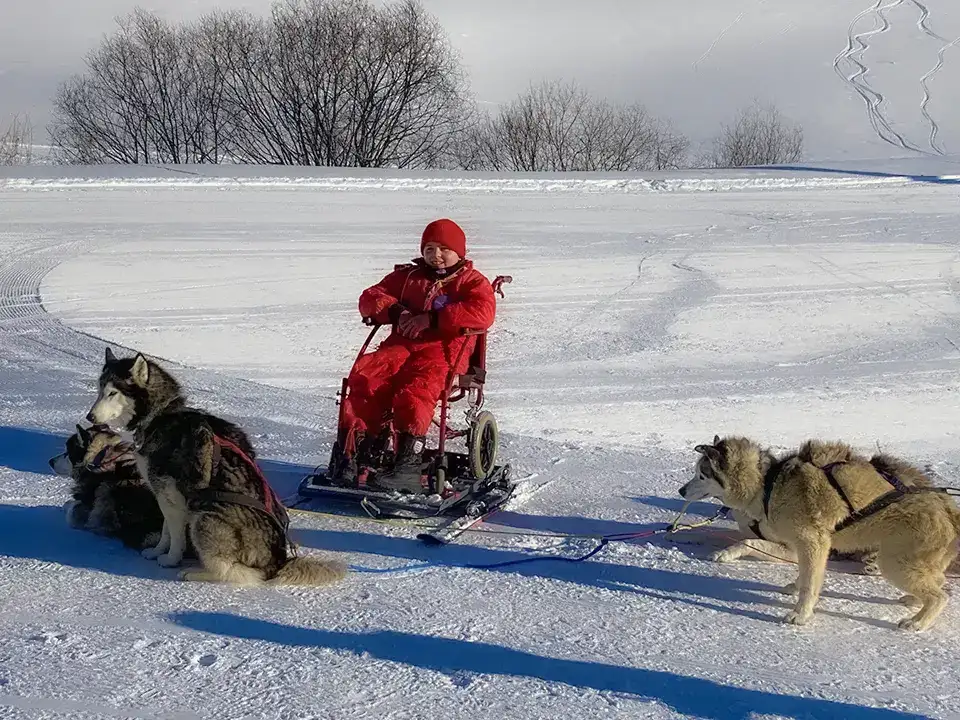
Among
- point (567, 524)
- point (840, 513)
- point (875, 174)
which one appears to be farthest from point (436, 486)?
point (875, 174)

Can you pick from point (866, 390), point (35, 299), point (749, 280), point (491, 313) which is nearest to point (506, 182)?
point (749, 280)

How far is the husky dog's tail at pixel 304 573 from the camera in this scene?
13.7 ft

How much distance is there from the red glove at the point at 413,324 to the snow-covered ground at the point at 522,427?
1.05m

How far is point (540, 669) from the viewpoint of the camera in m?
3.57

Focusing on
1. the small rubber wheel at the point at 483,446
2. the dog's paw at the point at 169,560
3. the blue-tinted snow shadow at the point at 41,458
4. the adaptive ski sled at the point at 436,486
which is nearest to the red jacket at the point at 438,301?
the adaptive ski sled at the point at 436,486

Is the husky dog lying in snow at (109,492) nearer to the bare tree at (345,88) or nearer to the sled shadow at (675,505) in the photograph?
the sled shadow at (675,505)

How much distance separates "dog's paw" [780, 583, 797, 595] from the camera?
4.30m

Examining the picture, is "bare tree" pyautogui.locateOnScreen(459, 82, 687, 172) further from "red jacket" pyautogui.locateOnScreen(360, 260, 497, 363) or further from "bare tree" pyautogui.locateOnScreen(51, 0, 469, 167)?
"red jacket" pyautogui.locateOnScreen(360, 260, 497, 363)

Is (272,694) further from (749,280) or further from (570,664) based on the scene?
(749,280)

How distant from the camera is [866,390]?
27.8 ft

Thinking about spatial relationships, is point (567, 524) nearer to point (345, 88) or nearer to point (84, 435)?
point (84, 435)

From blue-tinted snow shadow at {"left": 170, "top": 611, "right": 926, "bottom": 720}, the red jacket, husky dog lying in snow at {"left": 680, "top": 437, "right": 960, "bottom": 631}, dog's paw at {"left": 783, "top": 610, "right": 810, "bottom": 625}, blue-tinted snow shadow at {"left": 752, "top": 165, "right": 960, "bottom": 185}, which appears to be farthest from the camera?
blue-tinted snow shadow at {"left": 752, "top": 165, "right": 960, "bottom": 185}

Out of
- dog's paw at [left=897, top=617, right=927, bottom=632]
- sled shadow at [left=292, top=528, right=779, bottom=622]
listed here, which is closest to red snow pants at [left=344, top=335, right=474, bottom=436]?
sled shadow at [left=292, top=528, right=779, bottom=622]

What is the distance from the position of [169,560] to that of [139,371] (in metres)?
0.87
